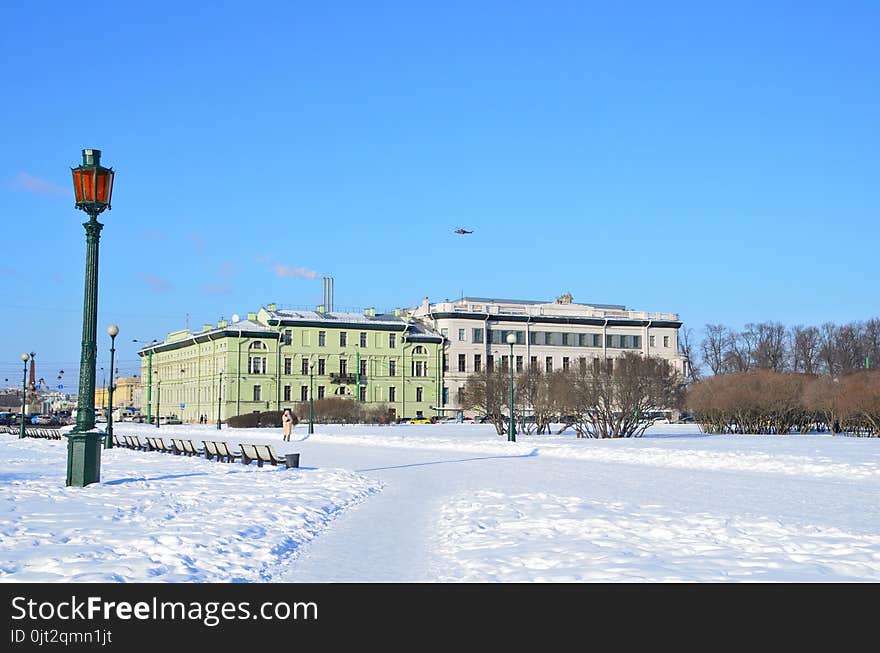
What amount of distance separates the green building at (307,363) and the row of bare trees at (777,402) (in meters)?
42.1

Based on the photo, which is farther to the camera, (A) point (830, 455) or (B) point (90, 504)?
(A) point (830, 455)

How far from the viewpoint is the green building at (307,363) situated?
296 feet

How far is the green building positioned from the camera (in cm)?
9012

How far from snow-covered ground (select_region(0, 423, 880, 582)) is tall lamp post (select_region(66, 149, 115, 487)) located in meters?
0.59

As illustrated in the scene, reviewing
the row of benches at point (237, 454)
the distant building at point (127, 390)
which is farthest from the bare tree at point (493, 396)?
the distant building at point (127, 390)

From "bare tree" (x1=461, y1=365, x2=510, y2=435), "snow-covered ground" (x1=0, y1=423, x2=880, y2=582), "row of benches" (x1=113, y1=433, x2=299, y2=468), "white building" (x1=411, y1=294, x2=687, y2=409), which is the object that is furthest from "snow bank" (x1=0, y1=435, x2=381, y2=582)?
"white building" (x1=411, y1=294, x2=687, y2=409)

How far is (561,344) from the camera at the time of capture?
340 feet

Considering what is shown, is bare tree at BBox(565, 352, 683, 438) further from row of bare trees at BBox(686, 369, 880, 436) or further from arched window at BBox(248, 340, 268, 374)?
arched window at BBox(248, 340, 268, 374)

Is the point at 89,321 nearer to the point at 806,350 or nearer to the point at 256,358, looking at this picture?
the point at 256,358

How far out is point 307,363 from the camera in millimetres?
92938

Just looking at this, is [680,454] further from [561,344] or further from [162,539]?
[561,344]
